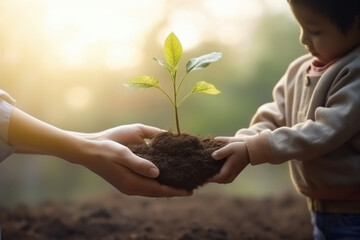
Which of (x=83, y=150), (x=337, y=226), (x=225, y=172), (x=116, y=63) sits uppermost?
(x=116, y=63)

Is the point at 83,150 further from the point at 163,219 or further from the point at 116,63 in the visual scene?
the point at 163,219

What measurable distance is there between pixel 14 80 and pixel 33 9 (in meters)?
0.39

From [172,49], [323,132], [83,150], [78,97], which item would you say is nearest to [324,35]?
[323,132]

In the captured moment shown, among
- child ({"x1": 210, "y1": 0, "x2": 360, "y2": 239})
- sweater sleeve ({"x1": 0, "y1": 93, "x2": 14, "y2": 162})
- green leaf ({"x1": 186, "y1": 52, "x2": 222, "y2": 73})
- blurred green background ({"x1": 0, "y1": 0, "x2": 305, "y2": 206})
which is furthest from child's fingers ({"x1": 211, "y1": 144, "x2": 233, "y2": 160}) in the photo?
blurred green background ({"x1": 0, "y1": 0, "x2": 305, "y2": 206})

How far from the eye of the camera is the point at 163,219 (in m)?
2.38

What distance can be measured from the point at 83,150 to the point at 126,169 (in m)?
0.13

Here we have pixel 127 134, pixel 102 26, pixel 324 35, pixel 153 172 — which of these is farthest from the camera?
pixel 102 26

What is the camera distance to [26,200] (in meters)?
2.84

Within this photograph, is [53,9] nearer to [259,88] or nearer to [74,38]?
[74,38]

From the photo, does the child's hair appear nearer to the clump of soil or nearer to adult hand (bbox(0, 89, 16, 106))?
the clump of soil

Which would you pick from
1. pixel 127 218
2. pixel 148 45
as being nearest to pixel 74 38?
pixel 148 45

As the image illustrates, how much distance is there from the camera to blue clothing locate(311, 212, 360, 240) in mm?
Answer: 1365

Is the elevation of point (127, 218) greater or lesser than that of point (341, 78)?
lesser

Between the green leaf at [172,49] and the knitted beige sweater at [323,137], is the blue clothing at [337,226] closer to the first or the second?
the knitted beige sweater at [323,137]
